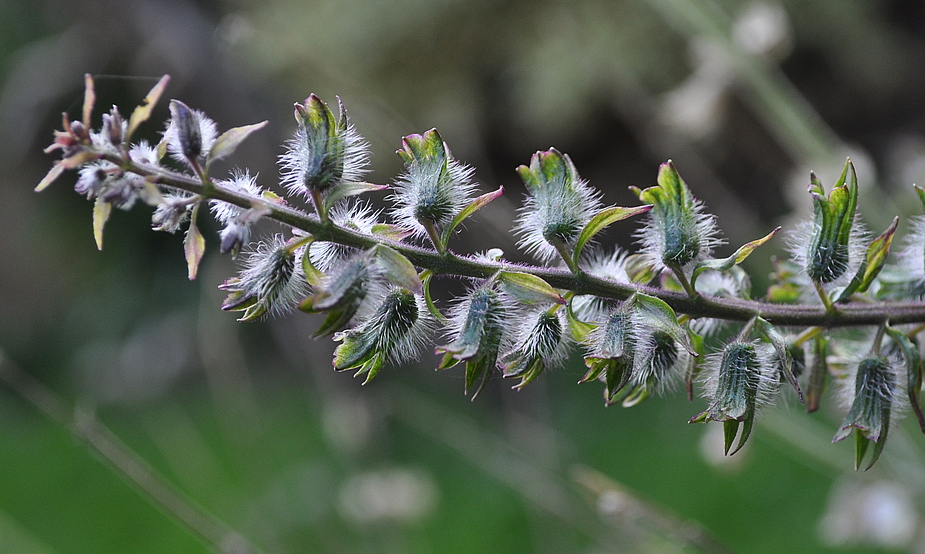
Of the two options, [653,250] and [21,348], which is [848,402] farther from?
[21,348]

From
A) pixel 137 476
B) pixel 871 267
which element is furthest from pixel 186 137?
pixel 137 476

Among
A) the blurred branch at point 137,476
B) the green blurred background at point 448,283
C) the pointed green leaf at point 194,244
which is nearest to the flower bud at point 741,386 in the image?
the pointed green leaf at point 194,244

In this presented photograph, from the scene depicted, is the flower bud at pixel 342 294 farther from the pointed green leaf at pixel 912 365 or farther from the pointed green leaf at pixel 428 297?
the pointed green leaf at pixel 912 365

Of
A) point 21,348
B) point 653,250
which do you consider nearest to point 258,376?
point 21,348

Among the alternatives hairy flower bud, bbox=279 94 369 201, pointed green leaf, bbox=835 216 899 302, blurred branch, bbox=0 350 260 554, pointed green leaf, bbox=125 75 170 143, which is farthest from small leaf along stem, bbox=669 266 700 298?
blurred branch, bbox=0 350 260 554

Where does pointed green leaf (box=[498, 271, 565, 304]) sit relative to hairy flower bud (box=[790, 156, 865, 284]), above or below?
below

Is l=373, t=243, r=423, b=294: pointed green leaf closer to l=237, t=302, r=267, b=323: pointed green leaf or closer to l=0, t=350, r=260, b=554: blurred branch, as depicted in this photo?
l=237, t=302, r=267, b=323: pointed green leaf
